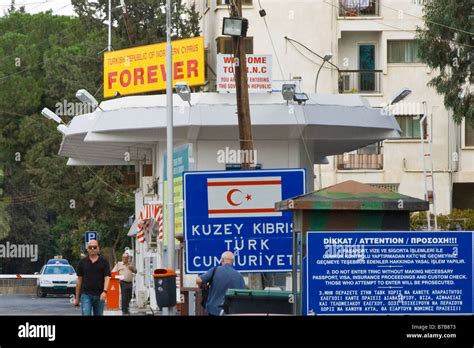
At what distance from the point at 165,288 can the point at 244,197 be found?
2.38m

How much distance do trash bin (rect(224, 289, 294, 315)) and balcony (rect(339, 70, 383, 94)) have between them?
41424 millimetres

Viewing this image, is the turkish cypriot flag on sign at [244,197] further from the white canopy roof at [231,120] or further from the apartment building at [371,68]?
the apartment building at [371,68]

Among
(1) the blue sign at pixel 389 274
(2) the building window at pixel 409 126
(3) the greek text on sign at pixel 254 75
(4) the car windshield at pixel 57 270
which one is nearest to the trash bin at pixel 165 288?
(1) the blue sign at pixel 389 274

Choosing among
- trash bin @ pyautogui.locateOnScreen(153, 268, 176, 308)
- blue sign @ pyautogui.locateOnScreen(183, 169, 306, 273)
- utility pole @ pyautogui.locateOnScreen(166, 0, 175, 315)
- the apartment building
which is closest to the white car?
the apartment building

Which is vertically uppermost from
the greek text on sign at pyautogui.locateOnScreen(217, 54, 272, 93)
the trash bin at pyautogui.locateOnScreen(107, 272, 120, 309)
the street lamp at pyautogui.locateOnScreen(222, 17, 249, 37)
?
the street lamp at pyautogui.locateOnScreen(222, 17, 249, 37)

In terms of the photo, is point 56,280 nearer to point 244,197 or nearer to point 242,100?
point 242,100

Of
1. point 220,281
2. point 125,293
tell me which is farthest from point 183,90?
point 220,281

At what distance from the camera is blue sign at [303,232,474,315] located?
14.9m

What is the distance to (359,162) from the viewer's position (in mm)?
58969

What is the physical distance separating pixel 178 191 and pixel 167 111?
453cm

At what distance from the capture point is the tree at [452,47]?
122ft

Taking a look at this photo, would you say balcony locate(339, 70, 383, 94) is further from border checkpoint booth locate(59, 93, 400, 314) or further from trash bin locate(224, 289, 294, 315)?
trash bin locate(224, 289, 294, 315)

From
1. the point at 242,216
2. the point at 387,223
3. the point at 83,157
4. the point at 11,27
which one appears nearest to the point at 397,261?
the point at 387,223

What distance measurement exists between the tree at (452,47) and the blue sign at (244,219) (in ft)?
64.8
